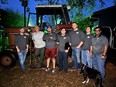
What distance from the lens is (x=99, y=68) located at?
7.65 meters

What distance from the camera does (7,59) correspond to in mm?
10547

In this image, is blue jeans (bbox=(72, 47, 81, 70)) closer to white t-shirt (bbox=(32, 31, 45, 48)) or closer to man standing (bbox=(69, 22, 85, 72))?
man standing (bbox=(69, 22, 85, 72))

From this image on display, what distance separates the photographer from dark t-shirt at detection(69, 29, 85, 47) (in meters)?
9.04

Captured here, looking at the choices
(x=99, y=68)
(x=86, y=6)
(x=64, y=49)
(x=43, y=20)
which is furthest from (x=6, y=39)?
(x=86, y=6)

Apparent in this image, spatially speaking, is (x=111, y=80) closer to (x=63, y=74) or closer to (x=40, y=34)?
(x=63, y=74)

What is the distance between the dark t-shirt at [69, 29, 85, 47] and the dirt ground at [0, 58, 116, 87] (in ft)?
4.60

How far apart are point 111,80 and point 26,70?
4.02 metres

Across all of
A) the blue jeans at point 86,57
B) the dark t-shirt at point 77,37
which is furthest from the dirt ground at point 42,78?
the dark t-shirt at point 77,37

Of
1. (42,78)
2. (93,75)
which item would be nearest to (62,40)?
(42,78)

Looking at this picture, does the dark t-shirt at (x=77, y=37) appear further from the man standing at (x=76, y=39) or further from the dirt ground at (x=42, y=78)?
the dirt ground at (x=42, y=78)

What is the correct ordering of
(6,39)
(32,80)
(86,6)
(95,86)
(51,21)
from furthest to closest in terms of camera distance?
(86,6)
(6,39)
(51,21)
(32,80)
(95,86)

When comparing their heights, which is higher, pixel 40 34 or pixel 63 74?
pixel 40 34

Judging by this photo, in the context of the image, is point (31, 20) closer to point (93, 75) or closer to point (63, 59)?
point (63, 59)

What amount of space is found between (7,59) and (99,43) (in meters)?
5.16
